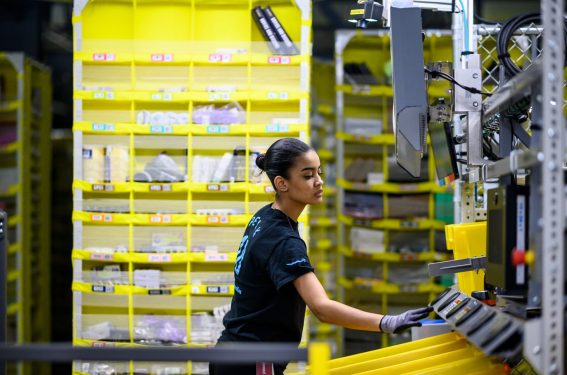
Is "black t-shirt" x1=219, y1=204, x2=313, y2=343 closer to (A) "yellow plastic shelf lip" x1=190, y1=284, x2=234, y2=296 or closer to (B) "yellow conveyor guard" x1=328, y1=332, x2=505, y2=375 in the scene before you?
(B) "yellow conveyor guard" x1=328, y1=332, x2=505, y2=375

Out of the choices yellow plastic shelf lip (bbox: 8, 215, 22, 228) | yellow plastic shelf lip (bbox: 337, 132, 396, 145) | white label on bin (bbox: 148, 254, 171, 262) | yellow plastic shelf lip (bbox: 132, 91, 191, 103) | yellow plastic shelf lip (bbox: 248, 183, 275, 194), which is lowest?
white label on bin (bbox: 148, 254, 171, 262)

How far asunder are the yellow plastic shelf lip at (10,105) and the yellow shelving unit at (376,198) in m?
3.17

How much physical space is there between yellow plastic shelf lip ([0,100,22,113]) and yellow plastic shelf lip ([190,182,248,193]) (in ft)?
8.65

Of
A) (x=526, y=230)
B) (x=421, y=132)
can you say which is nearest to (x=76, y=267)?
(x=421, y=132)

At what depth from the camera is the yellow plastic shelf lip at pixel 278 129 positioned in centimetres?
539

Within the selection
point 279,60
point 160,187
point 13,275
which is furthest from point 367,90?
point 13,275

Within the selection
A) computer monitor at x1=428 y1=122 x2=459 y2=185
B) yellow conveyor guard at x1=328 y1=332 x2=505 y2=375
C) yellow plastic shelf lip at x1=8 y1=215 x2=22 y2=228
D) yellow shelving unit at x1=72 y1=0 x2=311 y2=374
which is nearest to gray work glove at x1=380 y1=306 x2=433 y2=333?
yellow conveyor guard at x1=328 y1=332 x2=505 y2=375

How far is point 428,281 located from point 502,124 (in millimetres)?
4377

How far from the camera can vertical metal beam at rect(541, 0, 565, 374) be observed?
2176 millimetres

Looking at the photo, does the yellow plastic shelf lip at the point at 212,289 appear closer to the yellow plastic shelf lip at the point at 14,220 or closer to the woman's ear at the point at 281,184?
the woman's ear at the point at 281,184

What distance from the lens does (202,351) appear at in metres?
2.28

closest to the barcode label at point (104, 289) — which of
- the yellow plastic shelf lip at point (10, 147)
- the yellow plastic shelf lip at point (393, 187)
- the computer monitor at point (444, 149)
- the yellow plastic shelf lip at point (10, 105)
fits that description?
the yellow plastic shelf lip at point (10, 147)

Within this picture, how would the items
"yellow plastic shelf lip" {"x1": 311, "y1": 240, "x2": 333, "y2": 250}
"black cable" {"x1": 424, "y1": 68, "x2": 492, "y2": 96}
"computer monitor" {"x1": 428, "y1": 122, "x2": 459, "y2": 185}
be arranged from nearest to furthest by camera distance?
"black cable" {"x1": 424, "y1": 68, "x2": 492, "y2": 96} < "computer monitor" {"x1": 428, "y1": 122, "x2": 459, "y2": 185} < "yellow plastic shelf lip" {"x1": 311, "y1": 240, "x2": 333, "y2": 250}

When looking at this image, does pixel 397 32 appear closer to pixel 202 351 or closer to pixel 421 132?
pixel 421 132
